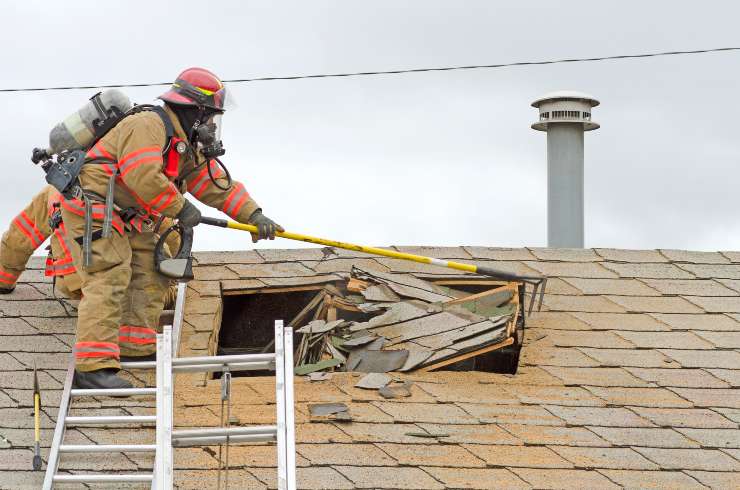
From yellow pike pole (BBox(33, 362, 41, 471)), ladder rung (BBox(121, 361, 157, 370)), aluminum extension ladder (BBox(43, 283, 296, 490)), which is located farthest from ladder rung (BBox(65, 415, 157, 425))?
ladder rung (BBox(121, 361, 157, 370))

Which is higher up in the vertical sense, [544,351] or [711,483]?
[544,351]

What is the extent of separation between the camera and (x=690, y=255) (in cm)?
994

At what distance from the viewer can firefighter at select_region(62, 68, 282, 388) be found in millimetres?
7504

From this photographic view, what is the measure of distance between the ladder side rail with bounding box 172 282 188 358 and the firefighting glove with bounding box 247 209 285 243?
0.65 m

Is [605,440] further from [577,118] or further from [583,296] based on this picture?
[577,118]

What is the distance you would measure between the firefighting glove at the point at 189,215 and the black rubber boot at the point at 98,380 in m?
0.94

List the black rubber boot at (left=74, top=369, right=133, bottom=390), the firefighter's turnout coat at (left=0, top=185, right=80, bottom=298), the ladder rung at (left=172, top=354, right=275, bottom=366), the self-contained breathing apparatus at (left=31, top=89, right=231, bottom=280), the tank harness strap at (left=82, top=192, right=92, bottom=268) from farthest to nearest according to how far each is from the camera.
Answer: the firefighter's turnout coat at (left=0, top=185, right=80, bottom=298) < the self-contained breathing apparatus at (left=31, top=89, right=231, bottom=280) < the tank harness strap at (left=82, top=192, right=92, bottom=268) < the black rubber boot at (left=74, top=369, right=133, bottom=390) < the ladder rung at (left=172, top=354, right=275, bottom=366)

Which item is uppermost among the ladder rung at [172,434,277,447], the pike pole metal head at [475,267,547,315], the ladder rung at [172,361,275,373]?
the pike pole metal head at [475,267,547,315]

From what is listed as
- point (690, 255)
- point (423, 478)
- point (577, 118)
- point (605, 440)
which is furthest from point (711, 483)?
point (577, 118)

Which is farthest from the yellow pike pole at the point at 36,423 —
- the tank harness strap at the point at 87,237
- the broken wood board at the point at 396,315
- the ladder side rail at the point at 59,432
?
the broken wood board at the point at 396,315

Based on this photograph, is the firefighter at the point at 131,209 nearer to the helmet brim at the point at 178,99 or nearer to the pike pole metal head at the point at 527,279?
the helmet brim at the point at 178,99

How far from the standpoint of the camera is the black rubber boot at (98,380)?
24.4 feet

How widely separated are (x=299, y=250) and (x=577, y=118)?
11.1ft

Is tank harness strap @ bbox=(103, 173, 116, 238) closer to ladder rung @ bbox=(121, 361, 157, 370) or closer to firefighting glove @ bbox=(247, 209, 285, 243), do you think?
ladder rung @ bbox=(121, 361, 157, 370)
